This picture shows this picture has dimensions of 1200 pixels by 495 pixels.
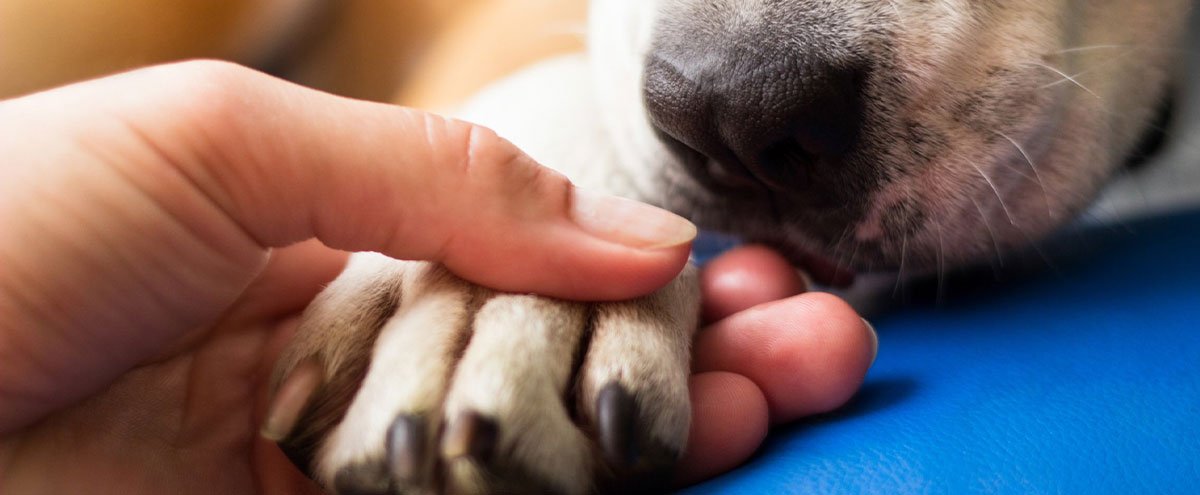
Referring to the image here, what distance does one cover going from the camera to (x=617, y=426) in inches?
23.3

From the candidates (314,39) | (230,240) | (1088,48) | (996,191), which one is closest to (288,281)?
(230,240)

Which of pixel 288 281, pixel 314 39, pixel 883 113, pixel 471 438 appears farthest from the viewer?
pixel 314 39

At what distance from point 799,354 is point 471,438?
0.94 ft

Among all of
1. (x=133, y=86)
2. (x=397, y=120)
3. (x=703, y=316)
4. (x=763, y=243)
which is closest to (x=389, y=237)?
(x=397, y=120)

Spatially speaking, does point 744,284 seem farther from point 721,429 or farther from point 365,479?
point 365,479

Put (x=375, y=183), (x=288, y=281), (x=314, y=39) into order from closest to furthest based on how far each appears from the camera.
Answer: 1. (x=375, y=183)
2. (x=288, y=281)
3. (x=314, y=39)

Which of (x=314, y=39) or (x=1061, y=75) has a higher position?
(x=1061, y=75)

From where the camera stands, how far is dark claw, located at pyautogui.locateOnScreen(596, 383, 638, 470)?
0.59 m

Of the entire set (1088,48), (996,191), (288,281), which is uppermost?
(1088,48)

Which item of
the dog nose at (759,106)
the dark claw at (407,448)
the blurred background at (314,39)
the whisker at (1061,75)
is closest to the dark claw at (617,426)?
the dark claw at (407,448)

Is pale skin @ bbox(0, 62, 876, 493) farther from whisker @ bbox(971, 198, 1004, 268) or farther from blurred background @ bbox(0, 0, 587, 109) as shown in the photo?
blurred background @ bbox(0, 0, 587, 109)

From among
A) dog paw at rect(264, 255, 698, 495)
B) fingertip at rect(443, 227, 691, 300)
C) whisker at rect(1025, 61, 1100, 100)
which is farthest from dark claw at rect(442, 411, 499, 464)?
whisker at rect(1025, 61, 1100, 100)

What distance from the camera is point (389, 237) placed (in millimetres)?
704

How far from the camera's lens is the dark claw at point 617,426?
59 centimetres
